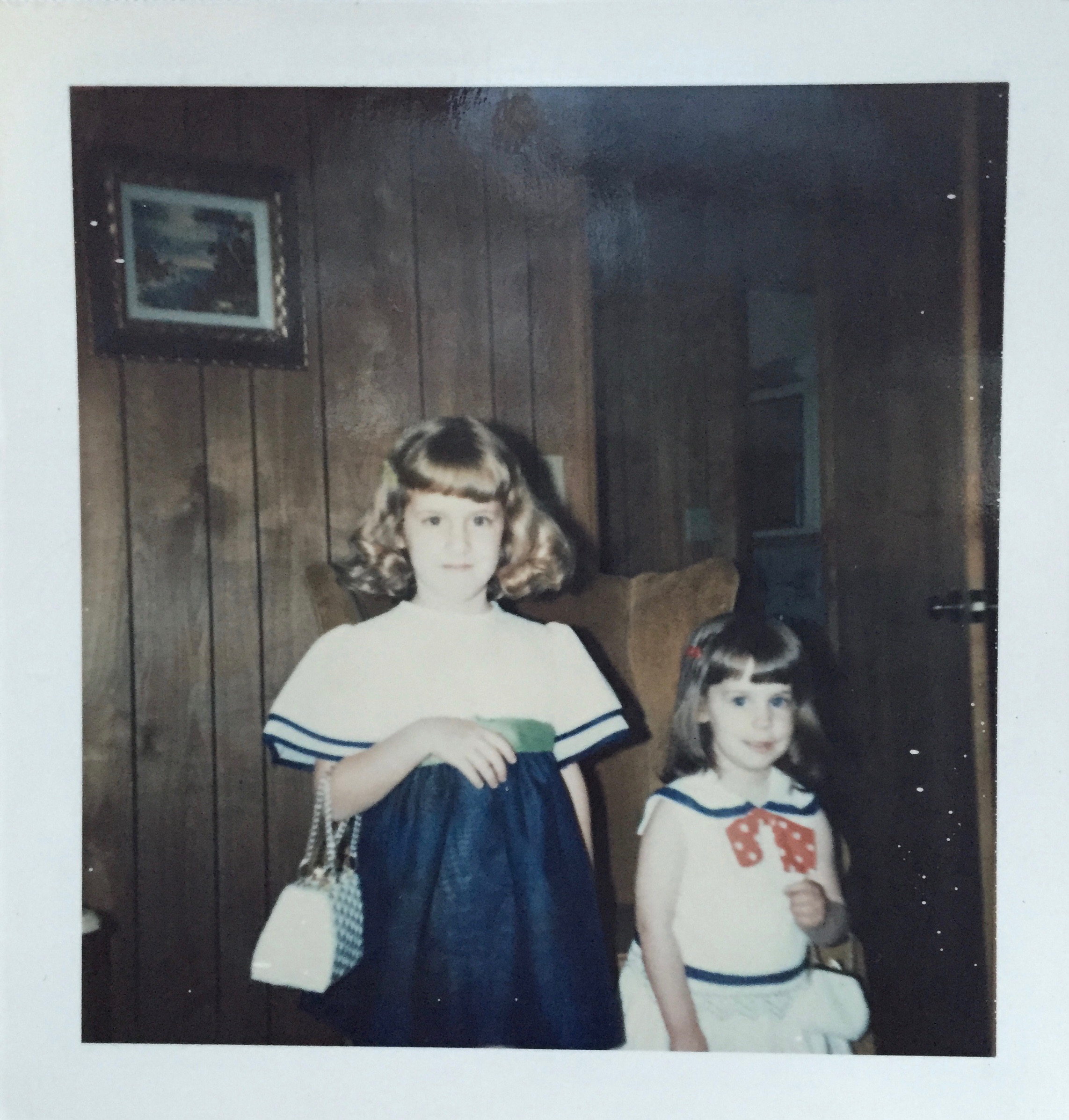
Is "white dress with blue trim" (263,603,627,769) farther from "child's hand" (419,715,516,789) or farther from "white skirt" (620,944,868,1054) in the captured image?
"white skirt" (620,944,868,1054)

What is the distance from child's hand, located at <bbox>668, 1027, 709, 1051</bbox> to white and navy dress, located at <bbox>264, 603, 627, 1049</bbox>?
2.4 inches

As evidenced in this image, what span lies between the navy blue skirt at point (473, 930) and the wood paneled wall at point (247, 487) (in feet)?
0.30

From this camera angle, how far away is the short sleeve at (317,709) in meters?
0.88

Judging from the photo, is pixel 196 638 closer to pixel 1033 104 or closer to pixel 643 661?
pixel 643 661

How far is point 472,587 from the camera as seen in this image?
2.88 ft

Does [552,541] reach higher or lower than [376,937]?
higher

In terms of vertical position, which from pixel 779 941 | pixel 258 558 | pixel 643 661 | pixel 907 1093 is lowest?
pixel 907 1093

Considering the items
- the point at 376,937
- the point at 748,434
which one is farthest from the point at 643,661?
the point at 376,937

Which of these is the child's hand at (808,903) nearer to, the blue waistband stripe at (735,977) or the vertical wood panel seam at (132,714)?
the blue waistband stripe at (735,977)

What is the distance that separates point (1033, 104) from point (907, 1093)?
1025 millimetres

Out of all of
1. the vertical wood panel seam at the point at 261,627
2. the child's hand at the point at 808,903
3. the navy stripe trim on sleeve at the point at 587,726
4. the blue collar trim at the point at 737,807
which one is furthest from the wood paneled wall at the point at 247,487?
the child's hand at the point at 808,903

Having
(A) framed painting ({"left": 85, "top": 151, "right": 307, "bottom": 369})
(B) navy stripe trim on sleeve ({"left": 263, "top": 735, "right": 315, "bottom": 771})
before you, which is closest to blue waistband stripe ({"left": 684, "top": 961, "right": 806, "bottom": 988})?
(B) navy stripe trim on sleeve ({"left": 263, "top": 735, "right": 315, "bottom": 771})

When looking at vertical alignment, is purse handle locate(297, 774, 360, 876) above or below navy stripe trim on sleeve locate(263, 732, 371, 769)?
below

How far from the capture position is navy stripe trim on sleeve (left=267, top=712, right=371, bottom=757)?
0.87 meters
